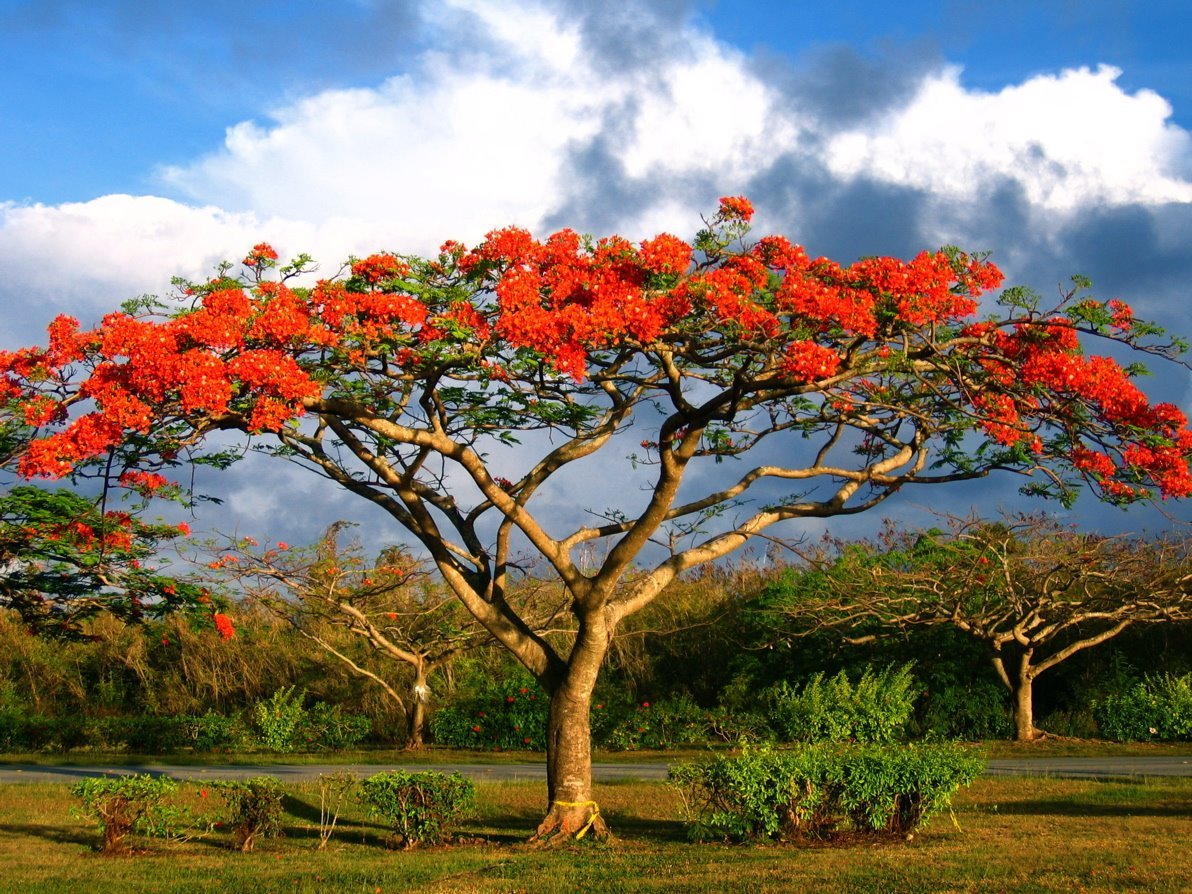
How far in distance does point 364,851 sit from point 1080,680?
19033mm

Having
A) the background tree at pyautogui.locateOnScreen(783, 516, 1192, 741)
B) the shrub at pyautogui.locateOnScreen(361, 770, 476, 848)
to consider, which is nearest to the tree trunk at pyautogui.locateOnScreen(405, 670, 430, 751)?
the background tree at pyautogui.locateOnScreen(783, 516, 1192, 741)

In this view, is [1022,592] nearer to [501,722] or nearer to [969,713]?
[969,713]

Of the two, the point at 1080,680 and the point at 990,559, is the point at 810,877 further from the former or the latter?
the point at 1080,680

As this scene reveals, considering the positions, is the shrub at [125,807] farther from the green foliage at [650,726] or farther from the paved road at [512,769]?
the green foliage at [650,726]

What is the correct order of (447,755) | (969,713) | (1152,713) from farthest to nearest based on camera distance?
(969,713) < (447,755) < (1152,713)

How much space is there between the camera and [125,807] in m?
11.4

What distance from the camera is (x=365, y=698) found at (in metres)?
26.7

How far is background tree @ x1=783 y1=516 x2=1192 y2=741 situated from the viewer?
2189 centimetres

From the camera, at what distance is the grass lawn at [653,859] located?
8.66m

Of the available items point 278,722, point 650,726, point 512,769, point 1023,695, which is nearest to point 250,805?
point 512,769

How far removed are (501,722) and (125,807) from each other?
14.5 m

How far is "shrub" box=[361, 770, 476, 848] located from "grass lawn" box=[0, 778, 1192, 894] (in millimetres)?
288

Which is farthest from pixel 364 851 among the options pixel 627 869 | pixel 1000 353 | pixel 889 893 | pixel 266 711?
pixel 266 711

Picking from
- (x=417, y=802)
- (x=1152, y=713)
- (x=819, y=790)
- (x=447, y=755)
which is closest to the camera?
(x=819, y=790)
